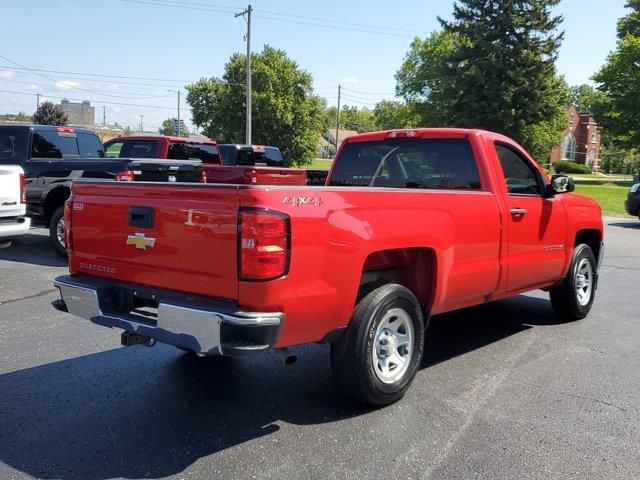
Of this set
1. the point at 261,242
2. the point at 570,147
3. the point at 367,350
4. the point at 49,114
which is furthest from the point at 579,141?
the point at 261,242

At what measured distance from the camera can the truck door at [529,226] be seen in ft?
17.5

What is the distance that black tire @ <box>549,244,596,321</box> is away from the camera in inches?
253

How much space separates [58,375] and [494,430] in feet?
10.5

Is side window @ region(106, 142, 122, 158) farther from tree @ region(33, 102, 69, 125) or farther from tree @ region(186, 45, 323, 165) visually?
tree @ region(33, 102, 69, 125)

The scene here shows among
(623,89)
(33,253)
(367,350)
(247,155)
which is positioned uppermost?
(623,89)

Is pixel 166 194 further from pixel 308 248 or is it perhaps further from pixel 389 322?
pixel 389 322

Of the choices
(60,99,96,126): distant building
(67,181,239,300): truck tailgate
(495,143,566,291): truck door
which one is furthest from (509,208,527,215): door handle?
(60,99,96,126): distant building

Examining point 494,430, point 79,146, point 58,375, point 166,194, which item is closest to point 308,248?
point 166,194

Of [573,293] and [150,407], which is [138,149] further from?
[150,407]

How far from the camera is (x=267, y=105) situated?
5281 cm

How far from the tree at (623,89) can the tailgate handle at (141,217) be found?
163 ft

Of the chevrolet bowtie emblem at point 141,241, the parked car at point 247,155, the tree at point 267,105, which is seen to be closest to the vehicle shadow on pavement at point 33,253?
the parked car at point 247,155

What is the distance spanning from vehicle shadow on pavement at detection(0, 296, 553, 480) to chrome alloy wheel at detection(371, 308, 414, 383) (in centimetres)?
31

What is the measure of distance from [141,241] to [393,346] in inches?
72.1
